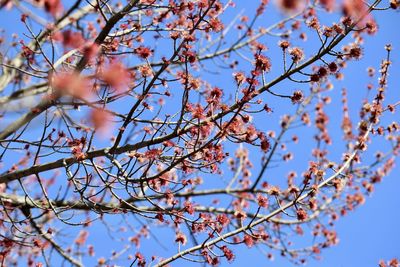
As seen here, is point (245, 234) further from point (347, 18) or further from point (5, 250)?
point (5, 250)

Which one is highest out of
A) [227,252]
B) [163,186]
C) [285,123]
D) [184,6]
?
[285,123]

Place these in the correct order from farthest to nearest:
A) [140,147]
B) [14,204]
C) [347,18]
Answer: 1. [14,204]
2. [140,147]
3. [347,18]

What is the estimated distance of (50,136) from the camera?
4.60 metres

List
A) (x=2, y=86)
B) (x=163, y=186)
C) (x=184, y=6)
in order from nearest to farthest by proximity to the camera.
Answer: (x=163, y=186) < (x=184, y=6) < (x=2, y=86)

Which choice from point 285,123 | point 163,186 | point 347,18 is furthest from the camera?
point 285,123

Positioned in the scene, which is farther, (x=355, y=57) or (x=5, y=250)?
(x=5, y=250)

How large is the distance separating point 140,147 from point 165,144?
30 cm

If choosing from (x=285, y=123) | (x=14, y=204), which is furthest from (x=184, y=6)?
(x=285, y=123)

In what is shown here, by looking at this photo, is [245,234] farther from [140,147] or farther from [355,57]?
[355,57]

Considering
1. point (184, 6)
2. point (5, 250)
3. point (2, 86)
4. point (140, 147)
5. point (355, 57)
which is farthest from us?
point (2, 86)

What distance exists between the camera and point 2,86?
24.0ft

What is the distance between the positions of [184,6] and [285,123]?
4974 mm

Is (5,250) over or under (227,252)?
over

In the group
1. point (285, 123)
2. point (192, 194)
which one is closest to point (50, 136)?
point (192, 194)
